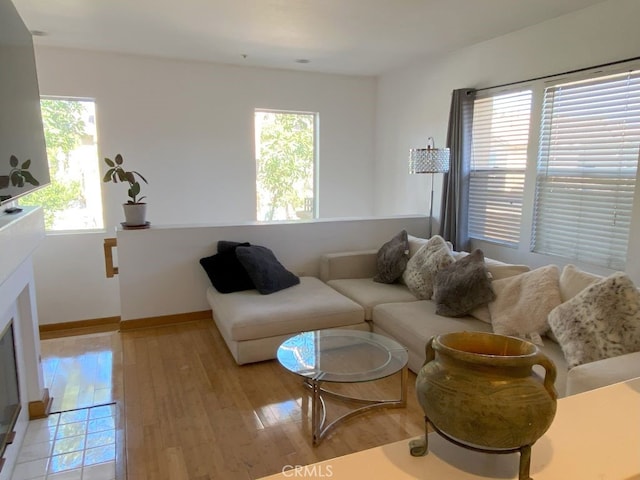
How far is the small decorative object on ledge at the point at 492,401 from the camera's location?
0.73 m

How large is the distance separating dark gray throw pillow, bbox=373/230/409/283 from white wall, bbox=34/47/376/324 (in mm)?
1851

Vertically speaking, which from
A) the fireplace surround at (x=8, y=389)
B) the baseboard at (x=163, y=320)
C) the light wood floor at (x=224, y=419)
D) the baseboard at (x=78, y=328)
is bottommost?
the baseboard at (x=78, y=328)

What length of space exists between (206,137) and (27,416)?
11.5 ft

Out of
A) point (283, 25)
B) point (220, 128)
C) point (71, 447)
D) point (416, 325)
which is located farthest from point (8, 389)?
point (220, 128)

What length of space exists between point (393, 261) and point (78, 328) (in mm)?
3399

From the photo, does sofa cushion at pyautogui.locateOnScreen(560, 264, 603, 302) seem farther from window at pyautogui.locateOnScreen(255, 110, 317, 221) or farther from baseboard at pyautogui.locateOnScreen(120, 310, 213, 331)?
window at pyautogui.locateOnScreen(255, 110, 317, 221)

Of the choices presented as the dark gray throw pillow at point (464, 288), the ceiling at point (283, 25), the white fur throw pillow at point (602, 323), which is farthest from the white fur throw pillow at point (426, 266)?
the ceiling at point (283, 25)

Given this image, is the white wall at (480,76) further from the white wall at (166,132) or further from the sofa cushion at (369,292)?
the sofa cushion at (369,292)

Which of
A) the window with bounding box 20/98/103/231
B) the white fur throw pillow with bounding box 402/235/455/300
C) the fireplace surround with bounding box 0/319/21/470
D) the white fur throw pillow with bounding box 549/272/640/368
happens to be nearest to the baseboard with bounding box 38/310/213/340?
the window with bounding box 20/98/103/231

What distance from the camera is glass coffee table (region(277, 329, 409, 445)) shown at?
7.27ft

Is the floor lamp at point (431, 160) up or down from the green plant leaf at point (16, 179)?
up

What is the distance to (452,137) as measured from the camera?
433 centimetres

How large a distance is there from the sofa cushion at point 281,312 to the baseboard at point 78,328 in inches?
71.9

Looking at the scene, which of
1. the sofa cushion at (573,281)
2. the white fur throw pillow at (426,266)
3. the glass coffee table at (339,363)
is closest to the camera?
the glass coffee table at (339,363)
